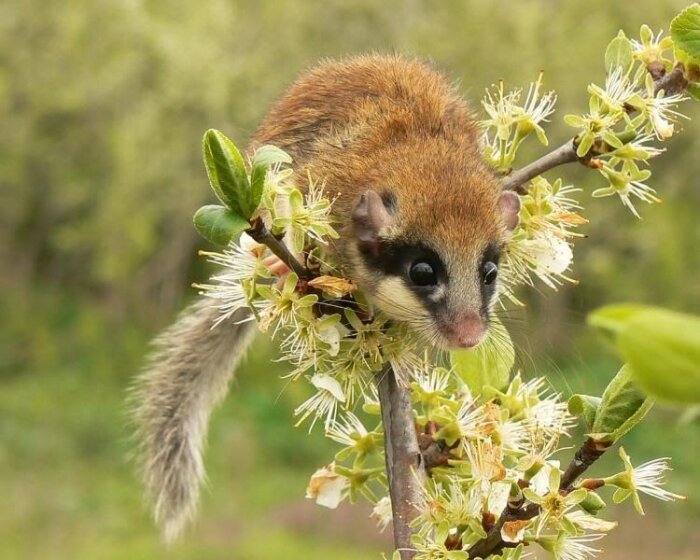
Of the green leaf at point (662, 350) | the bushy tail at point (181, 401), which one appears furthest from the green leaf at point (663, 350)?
the bushy tail at point (181, 401)

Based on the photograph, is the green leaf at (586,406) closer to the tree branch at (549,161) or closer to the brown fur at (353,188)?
the tree branch at (549,161)

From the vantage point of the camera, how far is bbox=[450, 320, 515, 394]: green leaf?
159 cm

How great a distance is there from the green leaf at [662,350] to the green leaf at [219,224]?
751 mm

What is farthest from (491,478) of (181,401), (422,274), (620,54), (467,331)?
(181,401)

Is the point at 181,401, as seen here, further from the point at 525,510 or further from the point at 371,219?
the point at 525,510

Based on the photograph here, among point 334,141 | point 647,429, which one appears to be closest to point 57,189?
point 647,429

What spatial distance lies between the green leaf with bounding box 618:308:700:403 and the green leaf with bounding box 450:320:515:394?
111 centimetres

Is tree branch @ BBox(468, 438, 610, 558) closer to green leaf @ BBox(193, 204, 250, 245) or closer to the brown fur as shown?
green leaf @ BBox(193, 204, 250, 245)

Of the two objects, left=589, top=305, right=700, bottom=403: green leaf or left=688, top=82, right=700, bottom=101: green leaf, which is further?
left=688, top=82, right=700, bottom=101: green leaf

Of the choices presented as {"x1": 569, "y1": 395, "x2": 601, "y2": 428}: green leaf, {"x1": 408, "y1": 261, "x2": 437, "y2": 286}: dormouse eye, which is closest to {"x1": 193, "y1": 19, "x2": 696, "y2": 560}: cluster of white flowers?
{"x1": 569, "y1": 395, "x2": 601, "y2": 428}: green leaf

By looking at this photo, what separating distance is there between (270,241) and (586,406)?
1.41 ft

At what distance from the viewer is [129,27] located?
50.8 ft

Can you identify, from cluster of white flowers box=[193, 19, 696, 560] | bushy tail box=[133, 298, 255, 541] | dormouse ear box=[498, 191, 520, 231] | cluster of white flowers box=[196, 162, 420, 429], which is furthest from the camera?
bushy tail box=[133, 298, 255, 541]

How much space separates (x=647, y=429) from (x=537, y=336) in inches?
477
